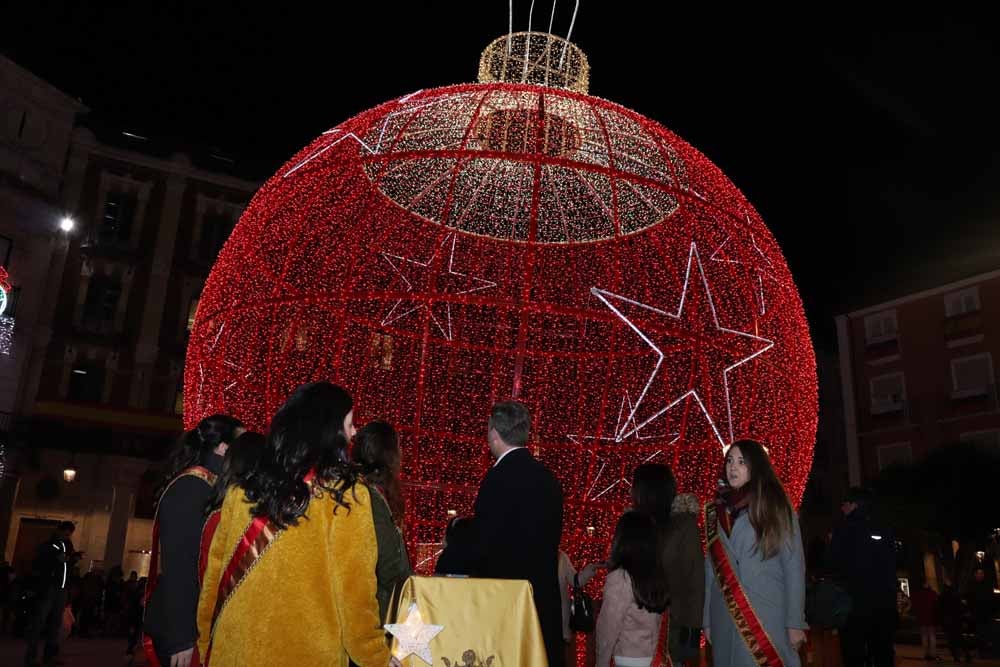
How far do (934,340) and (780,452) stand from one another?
852 inches

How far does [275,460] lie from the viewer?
2.07m

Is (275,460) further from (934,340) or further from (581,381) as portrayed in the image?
(934,340)

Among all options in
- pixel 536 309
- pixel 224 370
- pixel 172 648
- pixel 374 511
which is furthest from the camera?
pixel 224 370

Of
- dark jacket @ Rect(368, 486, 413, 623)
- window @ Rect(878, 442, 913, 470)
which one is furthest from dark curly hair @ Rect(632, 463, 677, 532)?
window @ Rect(878, 442, 913, 470)

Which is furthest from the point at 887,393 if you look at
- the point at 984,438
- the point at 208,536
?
the point at 208,536

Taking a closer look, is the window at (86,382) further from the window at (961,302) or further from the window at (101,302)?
the window at (961,302)

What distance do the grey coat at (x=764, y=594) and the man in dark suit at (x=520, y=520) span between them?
69 cm

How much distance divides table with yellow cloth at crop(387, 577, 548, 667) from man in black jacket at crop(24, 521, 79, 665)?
6.53 m

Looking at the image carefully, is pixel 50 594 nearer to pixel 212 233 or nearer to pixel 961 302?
pixel 212 233

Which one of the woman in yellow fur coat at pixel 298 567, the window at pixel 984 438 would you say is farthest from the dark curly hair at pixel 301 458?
the window at pixel 984 438

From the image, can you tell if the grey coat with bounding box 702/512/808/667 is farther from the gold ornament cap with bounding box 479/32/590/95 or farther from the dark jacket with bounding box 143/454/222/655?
the gold ornament cap with bounding box 479/32/590/95

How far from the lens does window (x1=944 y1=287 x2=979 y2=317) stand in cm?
2300

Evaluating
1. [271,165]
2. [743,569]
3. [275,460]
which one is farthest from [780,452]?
[271,165]

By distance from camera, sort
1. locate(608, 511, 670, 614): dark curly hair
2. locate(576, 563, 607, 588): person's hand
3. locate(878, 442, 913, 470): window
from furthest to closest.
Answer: locate(878, 442, 913, 470): window → locate(576, 563, 607, 588): person's hand → locate(608, 511, 670, 614): dark curly hair
